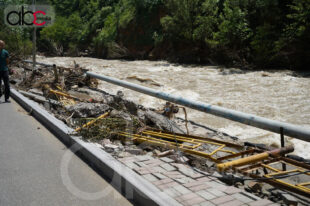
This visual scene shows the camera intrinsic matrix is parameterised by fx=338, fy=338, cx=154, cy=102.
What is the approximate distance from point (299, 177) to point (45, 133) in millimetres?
4678

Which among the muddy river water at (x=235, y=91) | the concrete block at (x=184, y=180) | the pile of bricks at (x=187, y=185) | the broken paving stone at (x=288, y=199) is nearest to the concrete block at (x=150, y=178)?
the pile of bricks at (x=187, y=185)

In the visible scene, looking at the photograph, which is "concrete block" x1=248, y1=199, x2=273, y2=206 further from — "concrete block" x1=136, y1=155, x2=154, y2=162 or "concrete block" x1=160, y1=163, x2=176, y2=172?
"concrete block" x1=136, y1=155, x2=154, y2=162

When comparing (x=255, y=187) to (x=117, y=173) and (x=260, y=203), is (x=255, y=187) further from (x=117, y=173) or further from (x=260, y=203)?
(x=117, y=173)

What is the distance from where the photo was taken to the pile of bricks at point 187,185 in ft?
11.5

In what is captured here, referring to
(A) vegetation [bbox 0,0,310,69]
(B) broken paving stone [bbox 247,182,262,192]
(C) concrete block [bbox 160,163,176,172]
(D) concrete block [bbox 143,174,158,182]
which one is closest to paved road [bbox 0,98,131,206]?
(D) concrete block [bbox 143,174,158,182]

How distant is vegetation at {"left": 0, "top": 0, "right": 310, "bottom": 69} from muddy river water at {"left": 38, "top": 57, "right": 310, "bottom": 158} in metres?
1.32

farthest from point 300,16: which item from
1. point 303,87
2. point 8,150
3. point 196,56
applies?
point 8,150

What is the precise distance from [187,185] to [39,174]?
6.95 ft

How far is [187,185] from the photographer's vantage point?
12.9 feet

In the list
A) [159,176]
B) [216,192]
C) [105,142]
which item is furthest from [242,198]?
[105,142]

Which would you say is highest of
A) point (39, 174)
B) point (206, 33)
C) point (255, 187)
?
point (206, 33)

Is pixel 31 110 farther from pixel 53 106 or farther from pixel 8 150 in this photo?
pixel 8 150

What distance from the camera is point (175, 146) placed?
16.6 feet

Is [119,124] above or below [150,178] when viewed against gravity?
above
